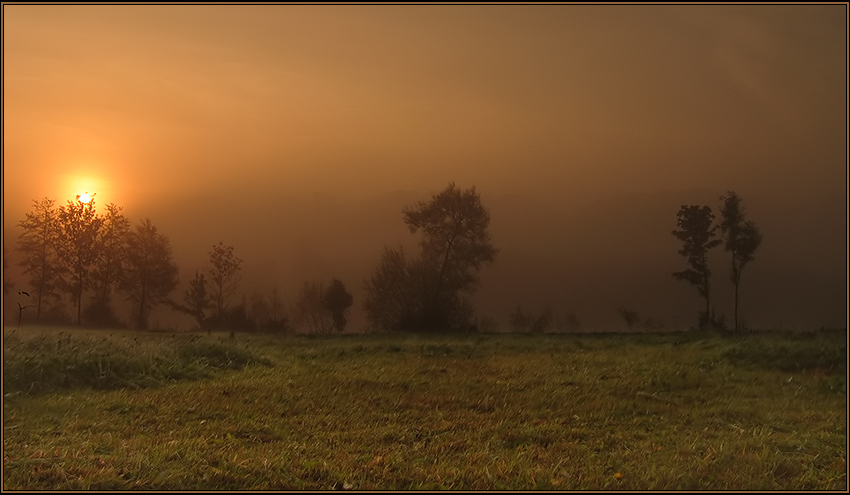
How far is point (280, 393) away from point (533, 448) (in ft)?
13.6

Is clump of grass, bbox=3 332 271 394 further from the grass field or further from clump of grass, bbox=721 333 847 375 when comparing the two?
clump of grass, bbox=721 333 847 375

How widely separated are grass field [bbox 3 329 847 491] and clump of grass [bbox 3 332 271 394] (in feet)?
0.11

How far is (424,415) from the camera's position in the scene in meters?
8.72

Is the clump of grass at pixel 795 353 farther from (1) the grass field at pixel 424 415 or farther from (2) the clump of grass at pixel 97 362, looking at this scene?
(2) the clump of grass at pixel 97 362

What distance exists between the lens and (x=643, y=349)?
14.0 m

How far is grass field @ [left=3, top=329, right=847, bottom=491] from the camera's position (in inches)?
245

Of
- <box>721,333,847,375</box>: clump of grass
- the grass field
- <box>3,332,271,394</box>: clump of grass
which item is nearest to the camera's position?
the grass field

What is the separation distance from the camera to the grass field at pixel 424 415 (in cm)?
622

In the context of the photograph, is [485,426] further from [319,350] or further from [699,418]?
[319,350]

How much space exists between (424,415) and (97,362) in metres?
5.23

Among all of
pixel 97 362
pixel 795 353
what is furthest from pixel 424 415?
pixel 795 353

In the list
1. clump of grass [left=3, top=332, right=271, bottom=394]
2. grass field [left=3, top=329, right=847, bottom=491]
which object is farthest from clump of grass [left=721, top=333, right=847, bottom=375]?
clump of grass [left=3, top=332, right=271, bottom=394]

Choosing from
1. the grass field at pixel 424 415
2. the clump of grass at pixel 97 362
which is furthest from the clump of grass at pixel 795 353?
the clump of grass at pixel 97 362

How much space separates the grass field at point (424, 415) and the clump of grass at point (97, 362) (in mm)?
33
